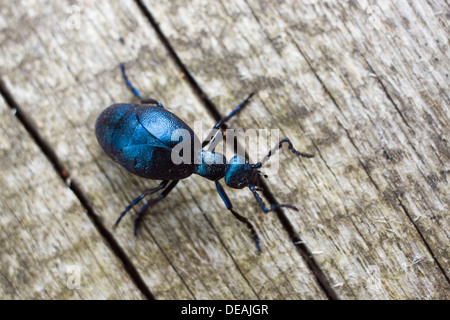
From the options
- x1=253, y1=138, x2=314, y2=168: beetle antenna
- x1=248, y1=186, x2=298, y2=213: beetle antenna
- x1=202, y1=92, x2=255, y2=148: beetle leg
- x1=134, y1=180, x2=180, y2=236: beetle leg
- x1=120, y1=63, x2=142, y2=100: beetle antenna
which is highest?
x1=120, y1=63, x2=142, y2=100: beetle antenna

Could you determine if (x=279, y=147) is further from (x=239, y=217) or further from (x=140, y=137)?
(x=140, y=137)

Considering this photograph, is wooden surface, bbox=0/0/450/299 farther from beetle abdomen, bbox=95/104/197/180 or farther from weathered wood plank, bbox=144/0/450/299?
beetle abdomen, bbox=95/104/197/180

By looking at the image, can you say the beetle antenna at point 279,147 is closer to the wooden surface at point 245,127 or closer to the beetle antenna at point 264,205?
the wooden surface at point 245,127

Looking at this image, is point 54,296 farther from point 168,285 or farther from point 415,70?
point 415,70

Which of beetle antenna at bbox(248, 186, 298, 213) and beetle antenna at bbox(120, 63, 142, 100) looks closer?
beetle antenna at bbox(248, 186, 298, 213)

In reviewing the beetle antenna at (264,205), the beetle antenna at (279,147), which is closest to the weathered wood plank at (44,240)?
the beetle antenna at (264,205)

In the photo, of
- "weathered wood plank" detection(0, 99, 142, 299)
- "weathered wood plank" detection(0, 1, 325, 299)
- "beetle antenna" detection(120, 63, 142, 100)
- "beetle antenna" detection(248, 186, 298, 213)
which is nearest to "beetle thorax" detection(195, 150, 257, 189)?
"beetle antenna" detection(248, 186, 298, 213)
